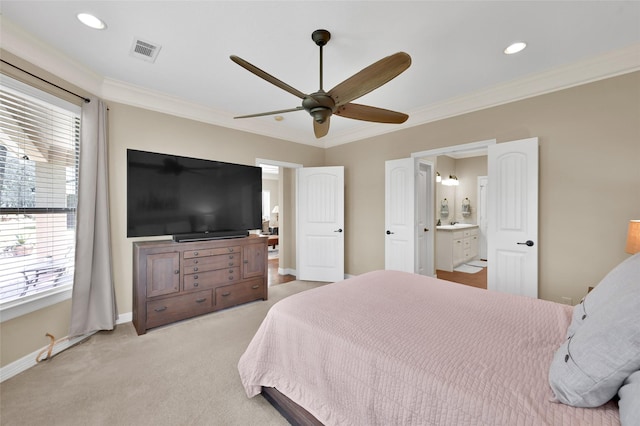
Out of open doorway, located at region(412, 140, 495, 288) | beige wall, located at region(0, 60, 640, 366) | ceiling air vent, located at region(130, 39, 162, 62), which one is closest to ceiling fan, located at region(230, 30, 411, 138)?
ceiling air vent, located at region(130, 39, 162, 62)

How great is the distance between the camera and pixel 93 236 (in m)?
2.55

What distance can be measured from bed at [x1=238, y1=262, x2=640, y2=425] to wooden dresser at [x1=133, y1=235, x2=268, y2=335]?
5.04 feet

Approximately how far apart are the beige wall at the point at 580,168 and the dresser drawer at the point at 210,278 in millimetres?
3319

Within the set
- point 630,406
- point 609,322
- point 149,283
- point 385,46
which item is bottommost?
point 149,283

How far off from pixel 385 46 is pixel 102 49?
2418 mm

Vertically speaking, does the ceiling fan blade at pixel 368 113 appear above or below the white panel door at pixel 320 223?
above

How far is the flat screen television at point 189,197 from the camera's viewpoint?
285 centimetres

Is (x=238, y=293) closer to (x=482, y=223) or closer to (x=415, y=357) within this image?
(x=415, y=357)

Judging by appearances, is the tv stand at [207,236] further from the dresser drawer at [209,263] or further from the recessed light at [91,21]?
the recessed light at [91,21]

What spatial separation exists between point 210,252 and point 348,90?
235 centimetres

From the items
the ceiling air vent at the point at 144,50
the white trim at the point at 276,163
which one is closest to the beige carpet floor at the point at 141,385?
the white trim at the point at 276,163

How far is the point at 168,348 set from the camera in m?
2.38

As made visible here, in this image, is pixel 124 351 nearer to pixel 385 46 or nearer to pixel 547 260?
pixel 385 46

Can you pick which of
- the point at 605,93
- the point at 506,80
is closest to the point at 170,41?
the point at 506,80
